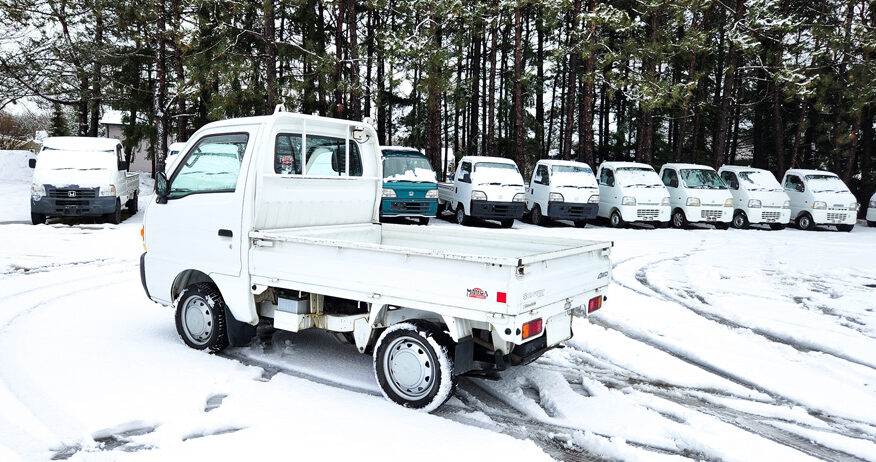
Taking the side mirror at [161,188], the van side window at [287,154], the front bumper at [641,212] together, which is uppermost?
the van side window at [287,154]

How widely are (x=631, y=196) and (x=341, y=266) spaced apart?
15459mm

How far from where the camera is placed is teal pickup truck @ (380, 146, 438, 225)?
662 inches

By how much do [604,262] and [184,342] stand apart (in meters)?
3.98

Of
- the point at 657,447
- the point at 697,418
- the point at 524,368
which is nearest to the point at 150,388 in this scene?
the point at 524,368

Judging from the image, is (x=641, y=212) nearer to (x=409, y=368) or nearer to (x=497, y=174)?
(x=497, y=174)

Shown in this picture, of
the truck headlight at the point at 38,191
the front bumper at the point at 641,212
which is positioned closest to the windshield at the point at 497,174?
the front bumper at the point at 641,212

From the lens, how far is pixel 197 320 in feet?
18.8

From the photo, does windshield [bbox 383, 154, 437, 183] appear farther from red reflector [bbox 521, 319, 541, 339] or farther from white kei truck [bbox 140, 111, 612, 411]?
red reflector [bbox 521, 319, 541, 339]

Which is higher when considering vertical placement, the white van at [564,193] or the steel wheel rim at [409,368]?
the white van at [564,193]

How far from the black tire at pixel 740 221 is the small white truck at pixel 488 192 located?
293 inches

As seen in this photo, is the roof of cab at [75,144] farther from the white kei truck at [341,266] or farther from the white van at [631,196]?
the white van at [631,196]

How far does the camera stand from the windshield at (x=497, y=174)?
59.4 feet

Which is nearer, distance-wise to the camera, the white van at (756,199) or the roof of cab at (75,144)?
the roof of cab at (75,144)

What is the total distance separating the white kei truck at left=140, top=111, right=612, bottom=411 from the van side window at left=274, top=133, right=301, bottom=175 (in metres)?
0.01
